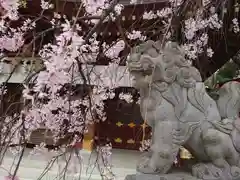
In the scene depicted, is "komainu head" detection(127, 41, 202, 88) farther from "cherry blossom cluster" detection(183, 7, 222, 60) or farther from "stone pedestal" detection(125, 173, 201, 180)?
"cherry blossom cluster" detection(183, 7, 222, 60)

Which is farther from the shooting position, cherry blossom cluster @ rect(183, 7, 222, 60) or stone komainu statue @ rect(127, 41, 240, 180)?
cherry blossom cluster @ rect(183, 7, 222, 60)

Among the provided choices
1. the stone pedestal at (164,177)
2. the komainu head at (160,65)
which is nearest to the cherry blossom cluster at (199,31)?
the komainu head at (160,65)

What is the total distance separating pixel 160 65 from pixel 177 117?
18 cm

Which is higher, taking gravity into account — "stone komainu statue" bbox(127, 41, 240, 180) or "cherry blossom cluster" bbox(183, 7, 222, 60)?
"cherry blossom cluster" bbox(183, 7, 222, 60)

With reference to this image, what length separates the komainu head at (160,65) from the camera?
1378 millimetres

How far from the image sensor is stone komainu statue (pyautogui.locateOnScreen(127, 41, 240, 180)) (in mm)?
1390

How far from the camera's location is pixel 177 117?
140cm

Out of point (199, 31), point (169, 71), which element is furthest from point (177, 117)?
point (199, 31)

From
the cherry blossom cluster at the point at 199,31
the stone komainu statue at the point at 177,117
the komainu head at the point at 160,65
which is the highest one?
the cherry blossom cluster at the point at 199,31

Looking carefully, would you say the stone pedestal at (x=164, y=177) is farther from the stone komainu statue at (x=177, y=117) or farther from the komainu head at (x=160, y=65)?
the komainu head at (x=160, y=65)

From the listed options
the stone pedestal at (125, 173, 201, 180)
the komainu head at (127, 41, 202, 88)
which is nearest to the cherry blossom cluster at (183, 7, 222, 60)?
the komainu head at (127, 41, 202, 88)

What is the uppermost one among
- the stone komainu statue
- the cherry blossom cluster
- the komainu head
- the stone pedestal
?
the cherry blossom cluster

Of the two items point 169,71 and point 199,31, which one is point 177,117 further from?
point 199,31

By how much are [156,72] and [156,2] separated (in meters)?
1.75
